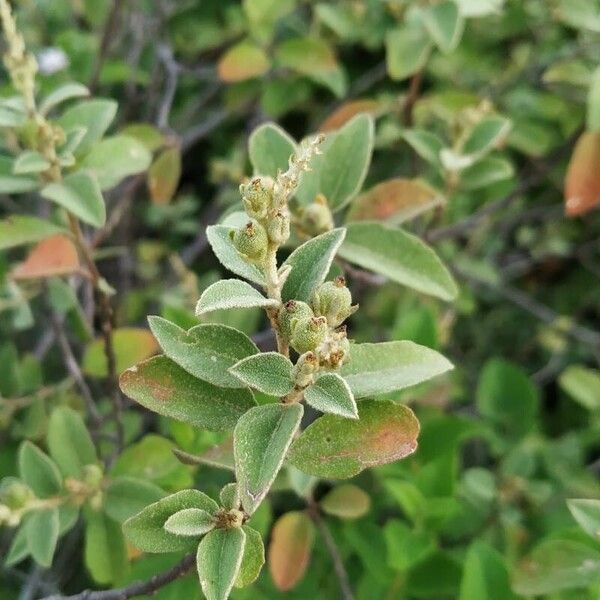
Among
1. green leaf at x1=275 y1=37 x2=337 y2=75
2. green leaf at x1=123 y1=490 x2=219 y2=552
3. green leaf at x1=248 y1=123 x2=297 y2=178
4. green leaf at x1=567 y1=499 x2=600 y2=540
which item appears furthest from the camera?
green leaf at x1=275 y1=37 x2=337 y2=75

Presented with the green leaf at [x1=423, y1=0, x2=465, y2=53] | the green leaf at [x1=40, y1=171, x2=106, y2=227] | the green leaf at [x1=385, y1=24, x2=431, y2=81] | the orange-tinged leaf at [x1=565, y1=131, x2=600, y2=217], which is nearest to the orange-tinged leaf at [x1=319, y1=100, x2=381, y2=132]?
the green leaf at [x1=385, y1=24, x2=431, y2=81]

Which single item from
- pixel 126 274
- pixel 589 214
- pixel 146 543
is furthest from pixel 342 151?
pixel 589 214

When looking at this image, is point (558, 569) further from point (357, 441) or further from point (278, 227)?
point (278, 227)

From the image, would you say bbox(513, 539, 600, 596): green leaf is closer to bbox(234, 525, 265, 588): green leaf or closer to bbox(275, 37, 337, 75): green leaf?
bbox(234, 525, 265, 588): green leaf

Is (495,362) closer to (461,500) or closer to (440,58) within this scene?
(461,500)

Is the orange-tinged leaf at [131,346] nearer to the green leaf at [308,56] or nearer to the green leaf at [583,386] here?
the green leaf at [308,56]

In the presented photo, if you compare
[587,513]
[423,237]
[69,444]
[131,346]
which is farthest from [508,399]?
[69,444]
